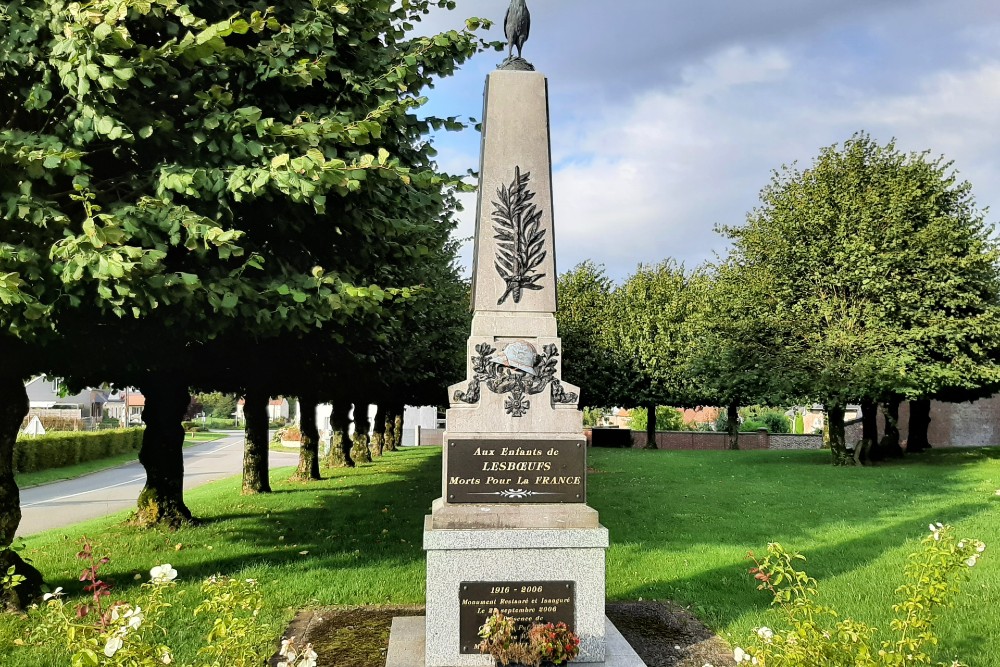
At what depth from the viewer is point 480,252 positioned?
21.8 ft

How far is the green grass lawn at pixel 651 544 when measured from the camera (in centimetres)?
756

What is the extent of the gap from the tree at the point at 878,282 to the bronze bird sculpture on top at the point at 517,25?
65.3 ft

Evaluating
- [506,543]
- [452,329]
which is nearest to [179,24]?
[506,543]

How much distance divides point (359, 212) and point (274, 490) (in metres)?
13.9

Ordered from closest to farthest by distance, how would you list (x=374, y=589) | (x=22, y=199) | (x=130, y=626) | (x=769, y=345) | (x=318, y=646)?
(x=130, y=626) < (x=22, y=199) < (x=318, y=646) < (x=374, y=589) < (x=769, y=345)

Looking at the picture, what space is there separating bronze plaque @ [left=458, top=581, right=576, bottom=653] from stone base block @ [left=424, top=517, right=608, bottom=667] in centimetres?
4

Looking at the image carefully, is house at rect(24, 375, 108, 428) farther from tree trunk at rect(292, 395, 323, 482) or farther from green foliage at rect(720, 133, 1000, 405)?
green foliage at rect(720, 133, 1000, 405)

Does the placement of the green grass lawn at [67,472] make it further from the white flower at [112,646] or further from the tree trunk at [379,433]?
the white flower at [112,646]

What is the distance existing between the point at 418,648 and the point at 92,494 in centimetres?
2292

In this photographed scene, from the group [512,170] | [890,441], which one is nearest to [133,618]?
[512,170]

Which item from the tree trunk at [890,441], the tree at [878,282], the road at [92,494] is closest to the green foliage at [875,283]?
the tree at [878,282]

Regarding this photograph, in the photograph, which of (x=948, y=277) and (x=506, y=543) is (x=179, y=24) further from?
(x=948, y=277)

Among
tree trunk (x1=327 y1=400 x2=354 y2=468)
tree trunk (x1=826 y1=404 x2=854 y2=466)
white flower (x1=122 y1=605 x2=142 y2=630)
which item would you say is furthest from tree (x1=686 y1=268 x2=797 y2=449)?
white flower (x1=122 y1=605 x2=142 y2=630)

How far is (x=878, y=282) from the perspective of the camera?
23750mm
